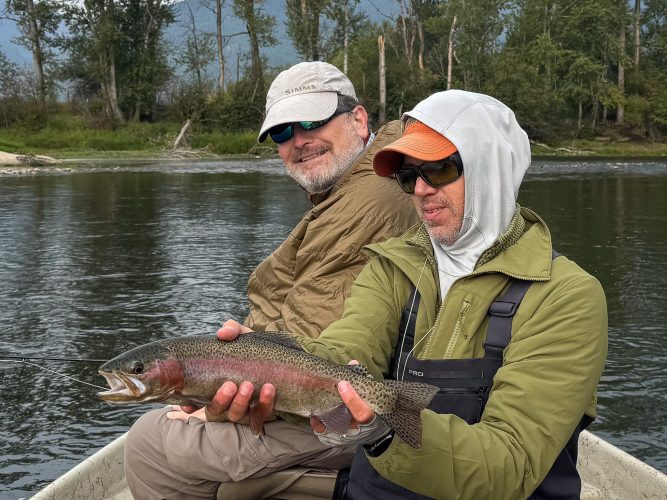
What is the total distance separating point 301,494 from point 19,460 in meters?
3.75

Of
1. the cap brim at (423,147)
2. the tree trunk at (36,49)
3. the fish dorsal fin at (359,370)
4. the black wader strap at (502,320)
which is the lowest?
the fish dorsal fin at (359,370)

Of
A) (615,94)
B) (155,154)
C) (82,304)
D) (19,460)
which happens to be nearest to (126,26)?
(155,154)

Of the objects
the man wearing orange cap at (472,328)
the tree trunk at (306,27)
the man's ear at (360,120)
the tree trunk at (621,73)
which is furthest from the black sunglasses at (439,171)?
the tree trunk at (621,73)

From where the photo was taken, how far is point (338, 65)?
197 feet

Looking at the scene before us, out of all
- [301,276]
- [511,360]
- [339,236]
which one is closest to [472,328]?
[511,360]

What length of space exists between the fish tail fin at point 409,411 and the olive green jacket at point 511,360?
0.04 metres

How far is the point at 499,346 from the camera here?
9.55 feet

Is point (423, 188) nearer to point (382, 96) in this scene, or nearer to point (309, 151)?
point (309, 151)

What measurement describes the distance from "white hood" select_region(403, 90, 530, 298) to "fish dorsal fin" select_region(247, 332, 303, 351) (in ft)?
1.87

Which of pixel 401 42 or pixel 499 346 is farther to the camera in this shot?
pixel 401 42

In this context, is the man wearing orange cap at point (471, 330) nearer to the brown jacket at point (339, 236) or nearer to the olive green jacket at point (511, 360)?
the olive green jacket at point (511, 360)

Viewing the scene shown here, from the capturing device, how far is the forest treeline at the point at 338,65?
182 ft

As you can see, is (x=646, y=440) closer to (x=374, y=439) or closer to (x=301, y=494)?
(x=301, y=494)

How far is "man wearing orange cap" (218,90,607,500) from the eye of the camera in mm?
2643
